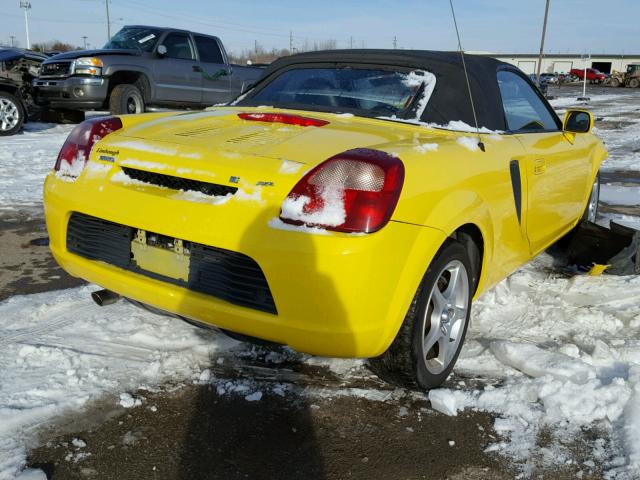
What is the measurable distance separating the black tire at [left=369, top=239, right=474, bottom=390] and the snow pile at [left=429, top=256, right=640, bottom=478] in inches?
4.5

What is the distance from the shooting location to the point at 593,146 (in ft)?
14.7

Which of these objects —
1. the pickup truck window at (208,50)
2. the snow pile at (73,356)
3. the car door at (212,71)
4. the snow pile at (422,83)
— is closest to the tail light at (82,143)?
the snow pile at (73,356)

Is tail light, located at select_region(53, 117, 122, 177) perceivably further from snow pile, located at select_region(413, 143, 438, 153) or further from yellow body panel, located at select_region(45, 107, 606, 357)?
snow pile, located at select_region(413, 143, 438, 153)

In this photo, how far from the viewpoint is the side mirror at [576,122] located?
12.7 feet

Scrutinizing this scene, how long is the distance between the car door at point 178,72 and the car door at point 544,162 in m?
8.61

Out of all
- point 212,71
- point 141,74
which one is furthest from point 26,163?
point 212,71

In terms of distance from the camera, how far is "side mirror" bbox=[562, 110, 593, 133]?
12.7 ft

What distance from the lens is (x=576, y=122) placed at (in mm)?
3875

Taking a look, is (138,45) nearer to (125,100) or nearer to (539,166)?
(125,100)

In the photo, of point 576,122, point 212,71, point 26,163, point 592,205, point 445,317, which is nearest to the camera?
point 445,317

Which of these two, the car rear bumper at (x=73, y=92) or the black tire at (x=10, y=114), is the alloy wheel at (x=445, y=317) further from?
the black tire at (x=10, y=114)

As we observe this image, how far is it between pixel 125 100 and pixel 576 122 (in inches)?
344

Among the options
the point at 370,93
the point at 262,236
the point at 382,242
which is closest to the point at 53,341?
the point at 262,236

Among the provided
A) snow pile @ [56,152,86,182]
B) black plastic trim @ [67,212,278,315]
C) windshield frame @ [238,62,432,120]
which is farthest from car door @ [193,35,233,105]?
black plastic trim @ [67,212,278,315]
